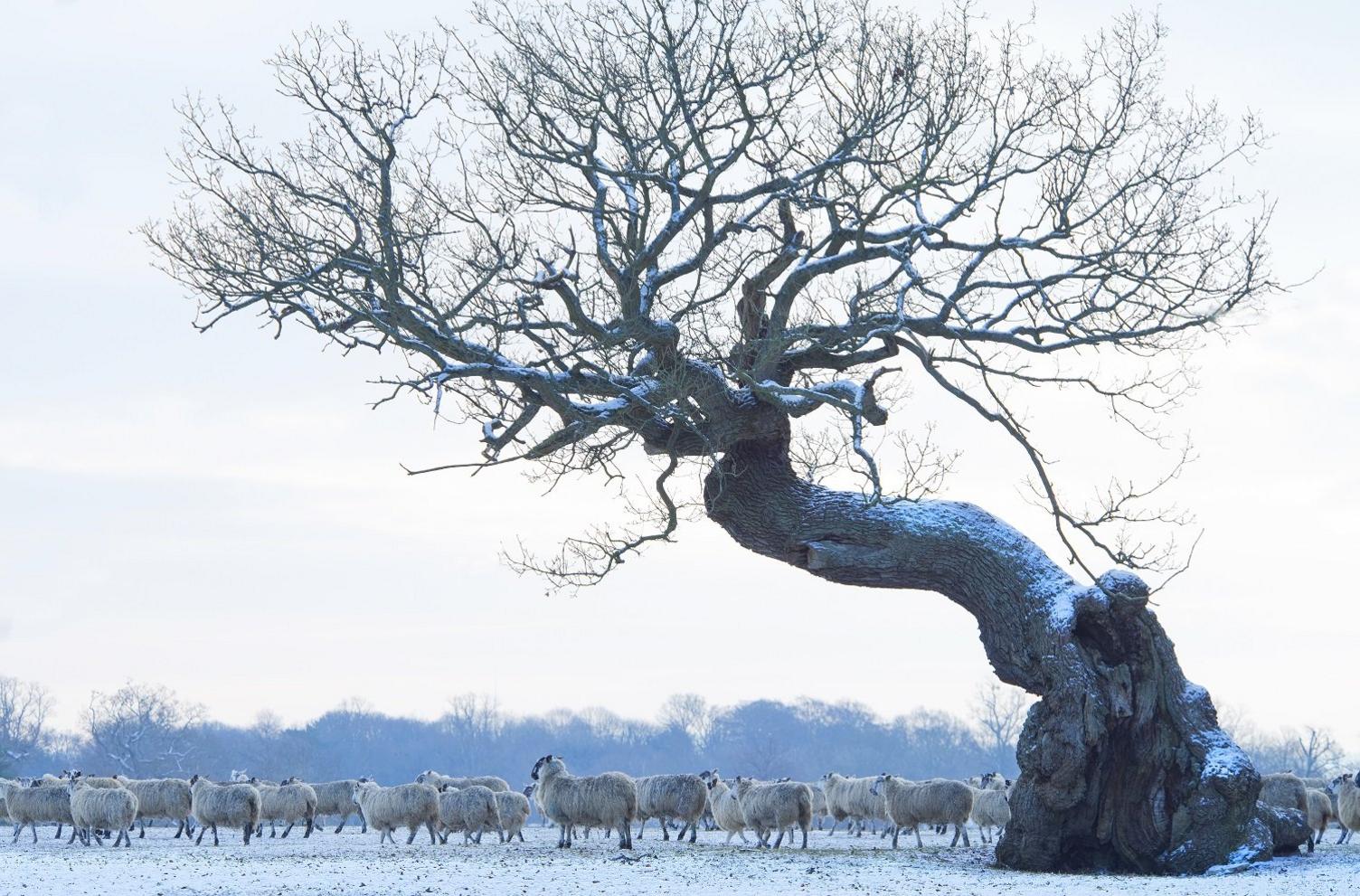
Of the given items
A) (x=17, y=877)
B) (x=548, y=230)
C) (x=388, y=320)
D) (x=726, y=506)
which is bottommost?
(x=17, y=877)

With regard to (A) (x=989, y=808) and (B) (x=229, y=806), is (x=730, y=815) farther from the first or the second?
(B) (x=229, y=806)

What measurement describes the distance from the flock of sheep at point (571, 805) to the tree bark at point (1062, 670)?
4368 mm

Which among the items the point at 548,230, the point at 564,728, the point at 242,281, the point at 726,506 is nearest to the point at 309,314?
the point at 242,281

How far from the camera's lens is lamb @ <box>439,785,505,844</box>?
27.1 meters

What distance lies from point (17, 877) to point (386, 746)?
117039 millimetres

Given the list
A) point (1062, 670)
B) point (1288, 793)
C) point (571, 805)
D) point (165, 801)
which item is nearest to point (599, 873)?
point (1062, 670)

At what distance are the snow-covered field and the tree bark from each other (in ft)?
2.86

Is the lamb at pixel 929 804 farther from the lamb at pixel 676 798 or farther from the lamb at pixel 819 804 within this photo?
the lamb at pixel 819 804

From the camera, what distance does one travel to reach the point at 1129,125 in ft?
62.6

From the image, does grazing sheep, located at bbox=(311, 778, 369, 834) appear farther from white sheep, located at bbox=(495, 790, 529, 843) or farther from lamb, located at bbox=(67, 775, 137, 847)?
lamb, located at bbox=(67, 775, 137, 847)

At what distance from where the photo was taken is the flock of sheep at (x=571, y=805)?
Answer: 25.6 m

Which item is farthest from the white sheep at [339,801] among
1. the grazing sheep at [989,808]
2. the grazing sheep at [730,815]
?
the grazing sheep at [989,808]

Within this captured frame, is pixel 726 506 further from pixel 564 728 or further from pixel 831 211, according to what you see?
pixel 564 728

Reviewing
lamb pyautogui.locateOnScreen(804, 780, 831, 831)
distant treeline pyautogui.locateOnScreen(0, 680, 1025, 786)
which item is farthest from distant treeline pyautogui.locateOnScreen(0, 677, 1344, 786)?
lamb pyautogui.locateOnScreen(804, 780, 831, 831)
